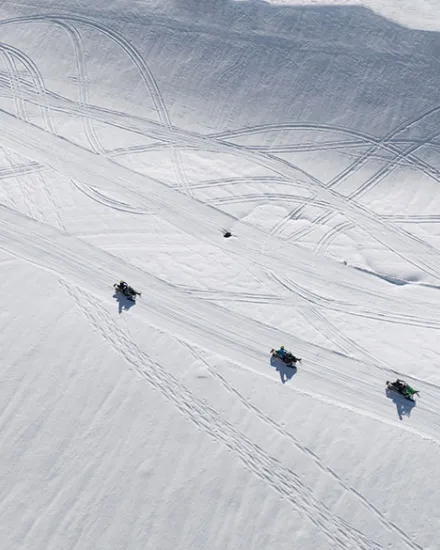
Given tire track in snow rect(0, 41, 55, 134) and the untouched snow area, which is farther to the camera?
tire track in snow rect(0, 41, 55, 134)

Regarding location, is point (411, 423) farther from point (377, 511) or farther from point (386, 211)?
point (386, 211)

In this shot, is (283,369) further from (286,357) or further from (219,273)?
(219,273)

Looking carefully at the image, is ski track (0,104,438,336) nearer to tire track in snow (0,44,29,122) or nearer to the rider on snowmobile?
tire track in snow (0,44,29,122)

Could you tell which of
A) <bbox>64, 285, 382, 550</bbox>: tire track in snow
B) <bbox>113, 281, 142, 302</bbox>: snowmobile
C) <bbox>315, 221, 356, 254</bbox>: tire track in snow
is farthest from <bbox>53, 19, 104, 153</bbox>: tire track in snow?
<bbox>315, 221, 356, 254</bbox>: tire track in snow

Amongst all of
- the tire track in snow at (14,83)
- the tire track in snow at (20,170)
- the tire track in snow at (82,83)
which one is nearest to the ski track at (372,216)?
the tire track in snow at (82,83)

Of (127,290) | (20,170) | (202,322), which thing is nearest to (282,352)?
(202,322)

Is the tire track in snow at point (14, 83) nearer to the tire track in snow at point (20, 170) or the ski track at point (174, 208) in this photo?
the ski track at point (174, 208)
